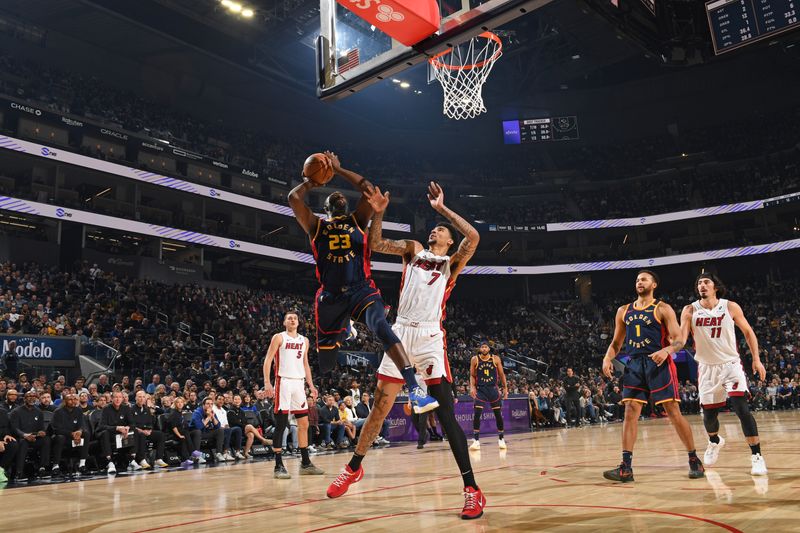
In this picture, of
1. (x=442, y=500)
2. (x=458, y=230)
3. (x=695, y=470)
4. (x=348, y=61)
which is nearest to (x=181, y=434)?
(x=348, y=61)

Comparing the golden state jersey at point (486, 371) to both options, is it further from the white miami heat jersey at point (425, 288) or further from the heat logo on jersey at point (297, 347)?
the white miami heat jersey at point (425, 288)

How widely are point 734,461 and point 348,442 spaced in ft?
29.5

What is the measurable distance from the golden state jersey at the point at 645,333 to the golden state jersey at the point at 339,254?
3.00 m

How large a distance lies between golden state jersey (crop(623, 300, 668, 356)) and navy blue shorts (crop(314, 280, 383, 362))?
9.59ft

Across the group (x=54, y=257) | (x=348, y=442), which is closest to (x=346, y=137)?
(x=54, y=257)

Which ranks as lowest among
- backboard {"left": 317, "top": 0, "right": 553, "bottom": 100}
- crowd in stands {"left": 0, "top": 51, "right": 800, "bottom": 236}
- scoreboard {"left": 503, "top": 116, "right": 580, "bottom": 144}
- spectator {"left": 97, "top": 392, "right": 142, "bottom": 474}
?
spectator {"left": 97, "top": 392, "right": 142, "bottom": 474}

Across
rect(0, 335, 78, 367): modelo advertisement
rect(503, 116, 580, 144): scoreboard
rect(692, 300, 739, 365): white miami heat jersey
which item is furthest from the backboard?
rect(503, 116, 580, 144): scoreboard

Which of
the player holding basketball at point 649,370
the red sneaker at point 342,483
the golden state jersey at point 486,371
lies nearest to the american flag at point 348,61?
the player holding basketball at point 649,370

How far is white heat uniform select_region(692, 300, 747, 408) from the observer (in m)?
6.95

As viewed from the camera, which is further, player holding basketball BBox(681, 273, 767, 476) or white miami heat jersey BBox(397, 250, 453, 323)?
player holding basketball BBox(681, 273, 767, 476)

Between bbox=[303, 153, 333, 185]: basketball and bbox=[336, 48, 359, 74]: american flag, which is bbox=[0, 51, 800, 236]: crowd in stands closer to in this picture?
bbox=[336, 48, 359, 74]: american flag

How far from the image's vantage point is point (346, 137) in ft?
137

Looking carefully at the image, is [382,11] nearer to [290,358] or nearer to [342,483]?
[290,358]

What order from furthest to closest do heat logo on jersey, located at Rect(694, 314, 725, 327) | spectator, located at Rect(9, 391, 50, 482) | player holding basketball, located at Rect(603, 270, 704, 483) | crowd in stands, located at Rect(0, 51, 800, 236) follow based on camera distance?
crowd in stands, located at Rect(0, 51, 800, 236)
spectator, located at Rect(9, 391, 50, 482)
heat logo on jersey, located at Rect(694, 314, 725, 327)
player holding basketball, located at Rect(603, 270, 704, 483)
